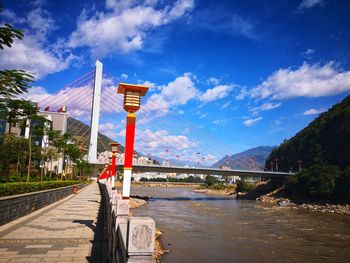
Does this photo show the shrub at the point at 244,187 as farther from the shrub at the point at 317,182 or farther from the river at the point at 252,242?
the river at the point at 252,242

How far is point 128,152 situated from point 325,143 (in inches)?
2551

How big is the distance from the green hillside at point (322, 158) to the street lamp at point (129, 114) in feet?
142

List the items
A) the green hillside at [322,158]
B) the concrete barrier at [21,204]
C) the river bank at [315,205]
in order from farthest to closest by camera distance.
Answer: the green hillside at [322,158] < the river bank at [315,205] < the concrete barrier at [21,204]

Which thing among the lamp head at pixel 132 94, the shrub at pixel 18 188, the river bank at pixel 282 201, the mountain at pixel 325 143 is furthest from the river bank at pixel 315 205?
the lamp head at pixel 132 94

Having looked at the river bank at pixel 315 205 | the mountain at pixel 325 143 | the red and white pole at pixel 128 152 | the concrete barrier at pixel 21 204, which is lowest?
the river bank at pixel 315 205

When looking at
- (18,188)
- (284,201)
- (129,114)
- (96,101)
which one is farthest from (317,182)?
(129,114)

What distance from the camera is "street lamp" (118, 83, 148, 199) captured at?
6.98m

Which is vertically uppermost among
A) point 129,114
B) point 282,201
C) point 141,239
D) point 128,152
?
point 129,114

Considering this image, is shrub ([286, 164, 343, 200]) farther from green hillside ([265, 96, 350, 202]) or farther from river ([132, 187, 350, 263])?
river ([132, 187, 350, 263])

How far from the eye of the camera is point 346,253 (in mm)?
16234

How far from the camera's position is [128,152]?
279 inches

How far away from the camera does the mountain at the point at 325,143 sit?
5666 cm

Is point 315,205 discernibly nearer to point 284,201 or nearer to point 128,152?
point 284,201

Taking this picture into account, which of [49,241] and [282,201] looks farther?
[282,201]
